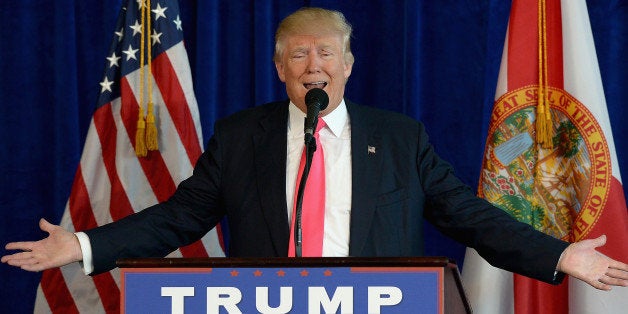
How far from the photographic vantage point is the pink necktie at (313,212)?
258 cm

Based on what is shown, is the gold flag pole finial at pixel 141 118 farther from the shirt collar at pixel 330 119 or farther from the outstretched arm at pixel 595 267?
the outstretched arm at pixel 595 267

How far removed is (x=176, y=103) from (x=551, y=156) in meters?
1.49

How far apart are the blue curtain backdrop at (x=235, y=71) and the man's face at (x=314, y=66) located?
112cm

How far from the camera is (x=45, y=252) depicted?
239 cm

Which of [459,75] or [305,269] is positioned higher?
[459,75]

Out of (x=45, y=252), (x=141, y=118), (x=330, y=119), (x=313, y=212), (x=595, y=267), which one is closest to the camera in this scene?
(x=595, y=267)

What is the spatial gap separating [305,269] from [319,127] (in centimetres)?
98

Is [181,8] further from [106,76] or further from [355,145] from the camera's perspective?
[355,145]

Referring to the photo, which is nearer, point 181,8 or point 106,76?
point 106,76

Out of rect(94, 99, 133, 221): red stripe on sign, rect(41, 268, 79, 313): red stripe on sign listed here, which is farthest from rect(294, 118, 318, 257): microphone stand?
rect(41, 268, 79, 313): red stripe on sign

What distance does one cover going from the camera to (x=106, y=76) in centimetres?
366

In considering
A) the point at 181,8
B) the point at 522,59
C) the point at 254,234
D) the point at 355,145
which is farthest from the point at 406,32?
the point at 254,234

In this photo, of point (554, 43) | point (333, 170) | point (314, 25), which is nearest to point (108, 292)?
point (333, 170)

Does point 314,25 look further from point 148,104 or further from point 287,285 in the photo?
point 287,285
